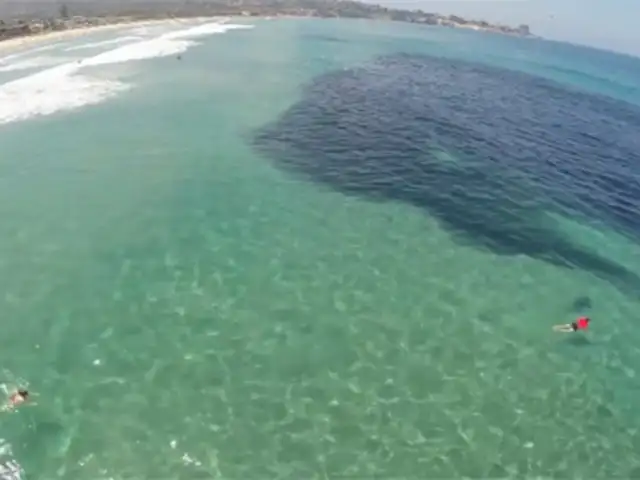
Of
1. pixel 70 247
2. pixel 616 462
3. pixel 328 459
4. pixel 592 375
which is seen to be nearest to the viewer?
pixel 328 459

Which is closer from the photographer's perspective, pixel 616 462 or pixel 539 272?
pixel 616 462

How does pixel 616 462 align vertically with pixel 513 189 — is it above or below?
below

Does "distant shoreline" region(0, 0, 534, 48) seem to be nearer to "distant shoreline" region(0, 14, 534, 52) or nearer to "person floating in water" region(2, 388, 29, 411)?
"distant shoreline" region(0, 14, 534, 52)

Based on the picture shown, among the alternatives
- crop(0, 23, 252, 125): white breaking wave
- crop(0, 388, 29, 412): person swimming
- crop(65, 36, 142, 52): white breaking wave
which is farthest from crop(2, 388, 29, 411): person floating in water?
crop(65, 36, 142, 52): white breaking wave

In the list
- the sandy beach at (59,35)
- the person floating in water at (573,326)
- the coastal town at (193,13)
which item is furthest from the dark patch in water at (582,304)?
the coastal town at (193,13)

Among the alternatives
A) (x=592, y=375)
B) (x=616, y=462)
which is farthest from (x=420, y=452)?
(x=592, y=375)

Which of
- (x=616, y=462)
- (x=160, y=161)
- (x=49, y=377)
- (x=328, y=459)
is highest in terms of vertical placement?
(x=160, y=161)

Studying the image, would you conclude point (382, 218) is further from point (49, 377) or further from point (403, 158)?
point (49, 377)

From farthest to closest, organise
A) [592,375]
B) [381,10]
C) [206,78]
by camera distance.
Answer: [381,10] → [206,78] → [592,375]
